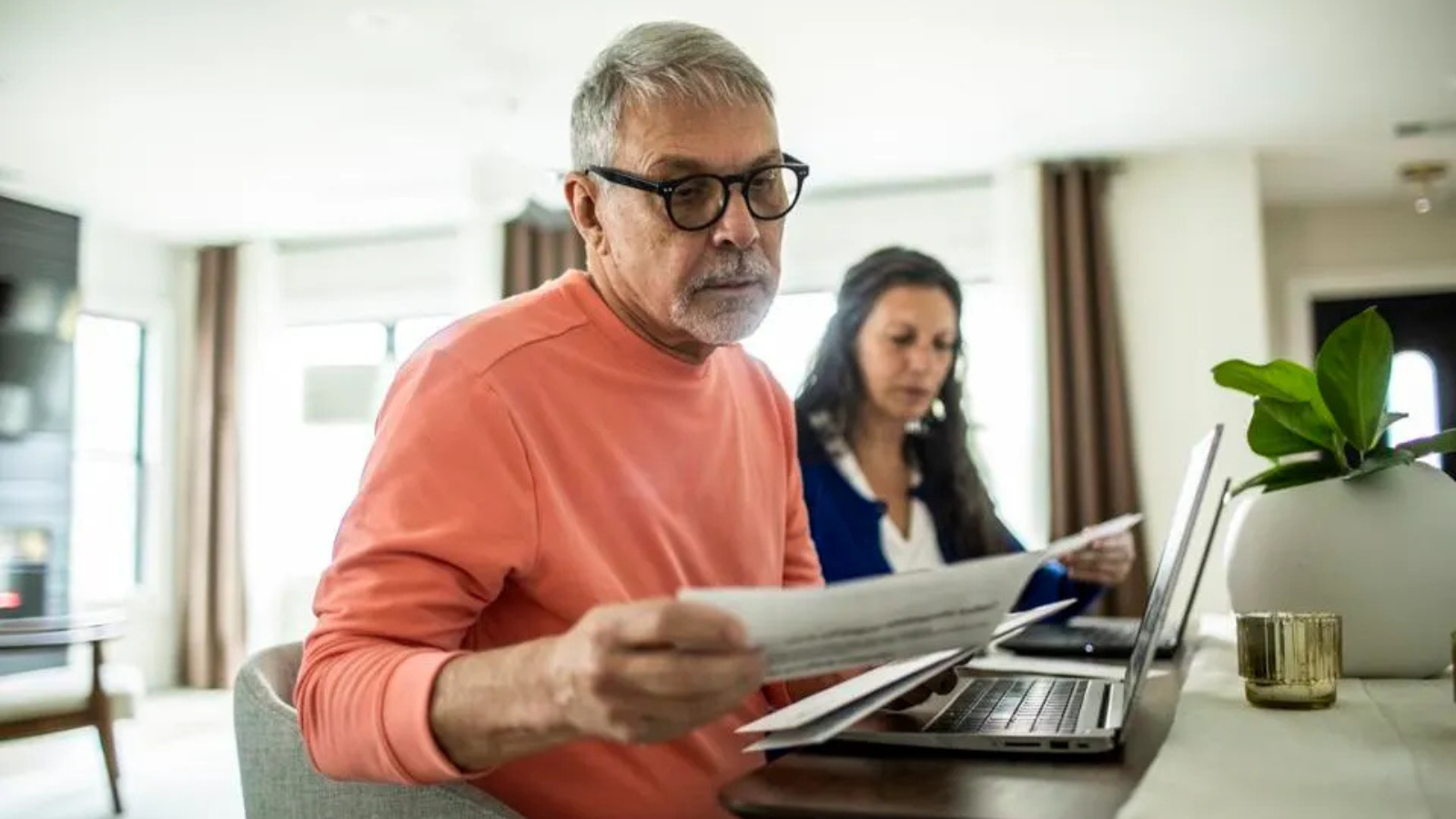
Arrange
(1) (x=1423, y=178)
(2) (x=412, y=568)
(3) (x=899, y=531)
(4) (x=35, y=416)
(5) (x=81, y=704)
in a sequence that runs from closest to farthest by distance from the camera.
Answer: (2) (x=412, y=568), (3) (x=899, y=531), (5) (x=81, y=704), (1) (x=1423, y=178), (4) (x=35, y=416)

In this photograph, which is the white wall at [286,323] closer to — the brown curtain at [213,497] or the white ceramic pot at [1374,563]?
the brown curtain at [213,497]

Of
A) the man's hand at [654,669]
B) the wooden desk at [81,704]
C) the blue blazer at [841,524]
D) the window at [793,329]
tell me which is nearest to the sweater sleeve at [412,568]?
the man's hand at [654,669]

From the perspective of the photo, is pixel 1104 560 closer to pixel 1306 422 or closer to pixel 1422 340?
pixel 1306 422

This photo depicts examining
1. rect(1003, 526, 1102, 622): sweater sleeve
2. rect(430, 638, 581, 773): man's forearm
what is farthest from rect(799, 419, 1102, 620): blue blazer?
rect(430, 638, 581, 773): man's forearm

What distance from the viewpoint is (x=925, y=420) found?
8.63 ft

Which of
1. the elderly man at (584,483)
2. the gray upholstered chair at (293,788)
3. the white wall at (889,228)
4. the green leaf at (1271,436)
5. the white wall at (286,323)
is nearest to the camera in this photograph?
the elderly man at (584,483)

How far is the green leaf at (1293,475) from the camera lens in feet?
4.64

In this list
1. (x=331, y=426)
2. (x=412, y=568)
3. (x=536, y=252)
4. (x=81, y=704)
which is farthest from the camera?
(x=331, y=426)

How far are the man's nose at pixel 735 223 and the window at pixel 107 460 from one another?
636cm

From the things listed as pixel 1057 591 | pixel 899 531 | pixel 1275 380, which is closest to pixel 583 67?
pixel 899 531

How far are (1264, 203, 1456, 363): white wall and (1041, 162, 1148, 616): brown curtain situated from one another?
146cm

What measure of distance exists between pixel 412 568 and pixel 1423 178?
6345 mm

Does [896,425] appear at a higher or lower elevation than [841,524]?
higher

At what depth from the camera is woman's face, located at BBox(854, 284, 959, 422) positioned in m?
2.48
